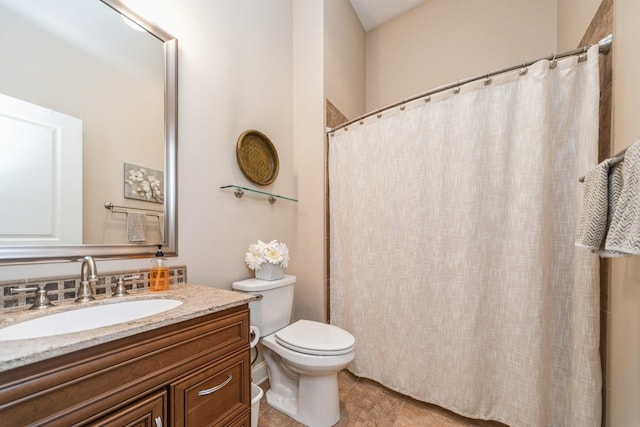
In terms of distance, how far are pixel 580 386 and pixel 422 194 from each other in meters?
1.05

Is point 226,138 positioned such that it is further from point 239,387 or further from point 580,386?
point 580,386

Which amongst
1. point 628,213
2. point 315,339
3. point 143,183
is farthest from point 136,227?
point 628,213

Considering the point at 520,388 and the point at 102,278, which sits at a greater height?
the point at 102,278

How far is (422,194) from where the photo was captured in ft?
4.92

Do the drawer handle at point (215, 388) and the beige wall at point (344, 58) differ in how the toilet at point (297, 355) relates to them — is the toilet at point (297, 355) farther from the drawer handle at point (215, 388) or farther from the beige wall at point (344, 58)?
the beige wall at point (344, 58)

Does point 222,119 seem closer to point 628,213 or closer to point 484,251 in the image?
point 484,251

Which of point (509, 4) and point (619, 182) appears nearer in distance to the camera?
point (619, 182)

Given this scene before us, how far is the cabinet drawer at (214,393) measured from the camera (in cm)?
77

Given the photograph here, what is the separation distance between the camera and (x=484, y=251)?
1312 millimetres

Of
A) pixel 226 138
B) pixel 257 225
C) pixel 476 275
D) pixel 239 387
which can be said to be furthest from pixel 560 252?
pixel 226 138

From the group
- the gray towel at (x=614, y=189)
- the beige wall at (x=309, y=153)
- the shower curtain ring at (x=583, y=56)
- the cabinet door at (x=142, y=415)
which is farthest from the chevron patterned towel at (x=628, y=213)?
the beige wall at (x=309, y=153)

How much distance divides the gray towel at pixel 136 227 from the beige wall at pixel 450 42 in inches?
89.7

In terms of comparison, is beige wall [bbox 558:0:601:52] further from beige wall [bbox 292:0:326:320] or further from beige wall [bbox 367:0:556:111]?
beige wall [bbox 292:0:326:320]

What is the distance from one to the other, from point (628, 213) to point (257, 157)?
1.66 metres
